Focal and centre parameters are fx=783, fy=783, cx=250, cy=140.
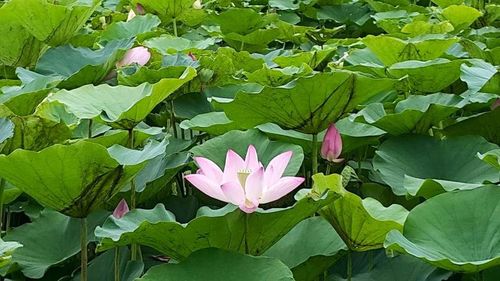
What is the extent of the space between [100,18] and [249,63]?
74cm

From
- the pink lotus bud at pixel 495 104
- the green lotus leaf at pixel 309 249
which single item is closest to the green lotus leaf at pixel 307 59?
the pink lotus bud at pixel 495 104

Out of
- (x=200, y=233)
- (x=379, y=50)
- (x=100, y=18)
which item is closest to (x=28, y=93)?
(x=200, y=233)

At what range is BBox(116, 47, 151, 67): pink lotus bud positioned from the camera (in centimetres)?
131

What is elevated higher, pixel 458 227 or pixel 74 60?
pixel 458 227

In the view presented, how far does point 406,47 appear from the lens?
1360 millimetres

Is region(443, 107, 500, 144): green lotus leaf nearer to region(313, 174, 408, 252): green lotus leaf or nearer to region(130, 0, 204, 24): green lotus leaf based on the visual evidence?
region(313, 174, 408, 252): green lotus leaf

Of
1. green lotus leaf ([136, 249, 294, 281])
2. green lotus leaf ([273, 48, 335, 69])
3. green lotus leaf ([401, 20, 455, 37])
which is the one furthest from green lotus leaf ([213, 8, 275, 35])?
green lotus leaf ([136, 249, 294, 281])

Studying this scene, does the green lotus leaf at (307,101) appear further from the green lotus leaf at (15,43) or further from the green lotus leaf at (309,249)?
the green lotus leaf at (15,43)

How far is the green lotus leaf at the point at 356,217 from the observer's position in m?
0.80

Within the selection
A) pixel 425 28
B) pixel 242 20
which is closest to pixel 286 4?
pixel 242 20

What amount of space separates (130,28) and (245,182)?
3.31 feet

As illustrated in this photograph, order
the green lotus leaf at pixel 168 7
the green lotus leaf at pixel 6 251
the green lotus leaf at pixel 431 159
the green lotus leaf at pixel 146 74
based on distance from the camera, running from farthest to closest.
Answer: the green lotus leaf at pixel 168 7, the green lotus leaf at pixel 146 74, the green lotus leaf at pixel 431 159, the green lotus leaf at pixel 6 251

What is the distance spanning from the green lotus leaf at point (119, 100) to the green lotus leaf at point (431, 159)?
302 mm

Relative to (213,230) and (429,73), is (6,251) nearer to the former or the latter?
(213,230)
